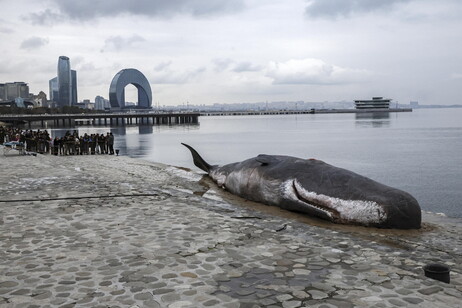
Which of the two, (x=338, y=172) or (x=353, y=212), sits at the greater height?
(x=338, y=172)

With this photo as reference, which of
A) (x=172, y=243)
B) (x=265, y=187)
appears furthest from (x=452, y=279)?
A: (x=265, y=187)

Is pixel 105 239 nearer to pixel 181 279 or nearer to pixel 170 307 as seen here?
pixel 181 279

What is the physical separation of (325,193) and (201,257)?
226 inches

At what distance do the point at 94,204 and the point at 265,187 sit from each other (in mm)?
5453

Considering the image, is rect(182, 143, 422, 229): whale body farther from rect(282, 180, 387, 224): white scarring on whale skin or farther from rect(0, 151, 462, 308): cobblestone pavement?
rect(0, 151, 462, 308): cobblestone pavement

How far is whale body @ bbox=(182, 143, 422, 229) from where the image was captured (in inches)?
453

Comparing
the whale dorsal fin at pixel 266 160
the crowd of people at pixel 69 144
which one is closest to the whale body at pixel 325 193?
the whale dorsal fin at pixel 266 160

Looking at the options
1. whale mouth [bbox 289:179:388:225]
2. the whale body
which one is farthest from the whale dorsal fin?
whale mouth [bbox 289:179:388:225]

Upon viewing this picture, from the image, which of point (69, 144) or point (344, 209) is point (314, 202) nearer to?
point (344, 209)

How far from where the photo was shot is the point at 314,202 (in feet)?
41.9

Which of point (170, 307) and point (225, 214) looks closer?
point (170, 307)

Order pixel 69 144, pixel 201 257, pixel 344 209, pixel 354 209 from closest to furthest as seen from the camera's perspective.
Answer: pixel 201 257
pixel 354 209
pixel 344 209
pixel 69 144

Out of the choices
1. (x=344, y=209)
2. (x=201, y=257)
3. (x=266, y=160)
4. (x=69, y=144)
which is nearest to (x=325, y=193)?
(x=344, y=209)

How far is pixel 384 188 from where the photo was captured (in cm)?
1209
